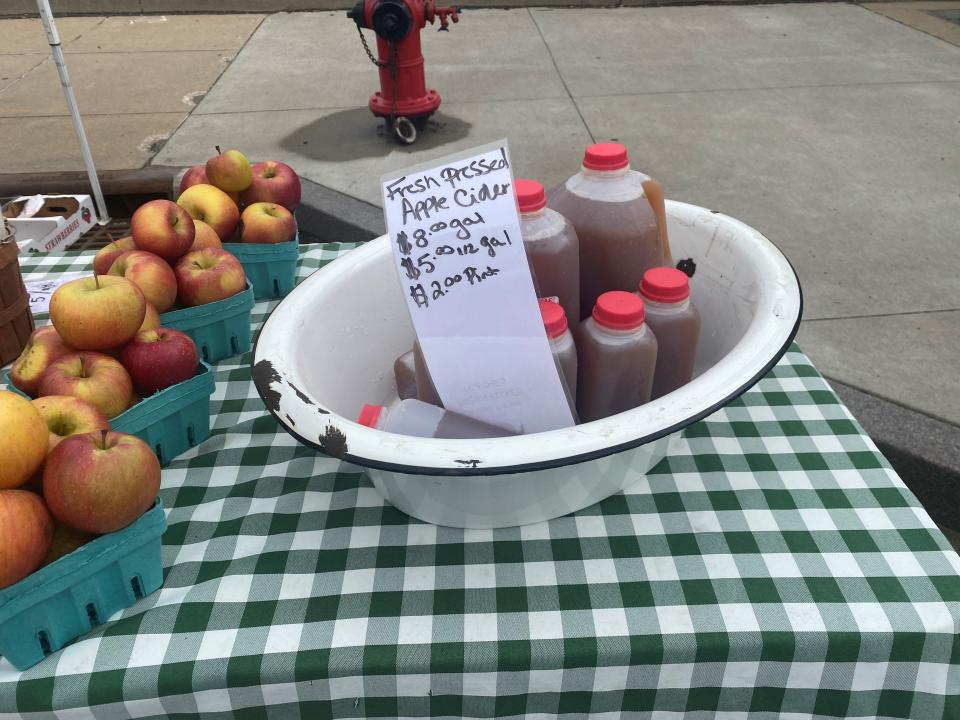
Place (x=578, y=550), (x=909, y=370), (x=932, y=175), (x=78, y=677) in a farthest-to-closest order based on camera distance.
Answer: (x=932, y=175)
(x=909, y=370)
(x=578, y=550)
(x=78, y=677)

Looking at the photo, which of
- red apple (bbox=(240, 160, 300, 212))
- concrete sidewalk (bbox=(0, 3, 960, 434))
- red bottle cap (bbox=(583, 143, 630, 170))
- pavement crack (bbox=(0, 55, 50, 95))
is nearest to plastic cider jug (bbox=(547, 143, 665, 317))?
red bottle cap (bbox=(583, 143, 630, 170))

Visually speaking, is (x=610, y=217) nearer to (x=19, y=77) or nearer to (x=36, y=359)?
(x=36, y=359)

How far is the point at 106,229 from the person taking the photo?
2840 millimetres

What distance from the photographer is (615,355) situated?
2.94 ft

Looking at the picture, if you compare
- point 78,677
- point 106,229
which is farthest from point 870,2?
point 78,677

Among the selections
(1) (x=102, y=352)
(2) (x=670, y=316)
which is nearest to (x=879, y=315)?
(2) (x=670, y=316)

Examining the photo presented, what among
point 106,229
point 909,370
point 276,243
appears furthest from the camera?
point 106,229

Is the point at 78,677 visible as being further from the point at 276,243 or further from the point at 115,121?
the point at 115,121

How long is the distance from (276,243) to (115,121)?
3.68 m

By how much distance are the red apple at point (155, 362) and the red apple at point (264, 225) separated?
0.47 metres

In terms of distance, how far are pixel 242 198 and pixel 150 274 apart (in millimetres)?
474

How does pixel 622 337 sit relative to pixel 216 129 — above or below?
above

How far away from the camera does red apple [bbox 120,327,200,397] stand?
3.42 feet

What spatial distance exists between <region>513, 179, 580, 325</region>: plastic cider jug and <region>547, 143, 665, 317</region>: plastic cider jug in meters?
0.05
